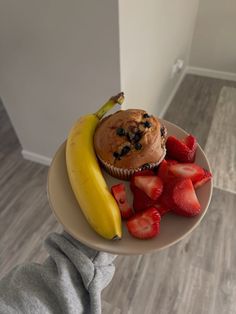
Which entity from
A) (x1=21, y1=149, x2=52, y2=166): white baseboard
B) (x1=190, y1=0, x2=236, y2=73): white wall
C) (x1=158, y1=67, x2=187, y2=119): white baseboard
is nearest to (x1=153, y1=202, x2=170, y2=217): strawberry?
(x1=21, y1=149, x2=52, y2=166): white baseboard

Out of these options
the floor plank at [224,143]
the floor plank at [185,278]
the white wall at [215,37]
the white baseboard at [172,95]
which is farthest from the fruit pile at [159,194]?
the white wall at [215,37]

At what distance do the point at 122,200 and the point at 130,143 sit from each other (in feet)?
0.42

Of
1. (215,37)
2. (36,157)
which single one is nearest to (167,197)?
(36,157)

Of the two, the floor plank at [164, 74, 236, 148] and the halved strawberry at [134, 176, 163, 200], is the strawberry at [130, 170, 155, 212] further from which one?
the floor plank at [164, 74, 236, 148]

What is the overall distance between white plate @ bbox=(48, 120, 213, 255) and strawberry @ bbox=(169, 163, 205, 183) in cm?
3

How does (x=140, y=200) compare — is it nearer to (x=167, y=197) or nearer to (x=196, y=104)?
(x=167, y=197)

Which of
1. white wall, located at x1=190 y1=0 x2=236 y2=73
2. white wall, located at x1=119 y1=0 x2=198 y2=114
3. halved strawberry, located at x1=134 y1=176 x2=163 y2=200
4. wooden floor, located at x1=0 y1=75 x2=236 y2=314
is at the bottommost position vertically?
wooden floor, located at x1=0 y1=75 x2=236 y2=314

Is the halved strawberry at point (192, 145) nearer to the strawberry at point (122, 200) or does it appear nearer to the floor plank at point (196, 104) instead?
the strawberry at point (122, 200)

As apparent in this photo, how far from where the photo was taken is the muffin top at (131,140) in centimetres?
55

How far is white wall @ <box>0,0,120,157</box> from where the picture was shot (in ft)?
3.00

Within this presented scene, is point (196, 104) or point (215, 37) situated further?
point (215, 37)

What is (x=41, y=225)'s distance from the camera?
137 cm

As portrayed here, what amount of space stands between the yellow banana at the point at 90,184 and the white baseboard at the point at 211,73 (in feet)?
7.16

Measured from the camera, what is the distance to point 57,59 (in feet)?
3.56
